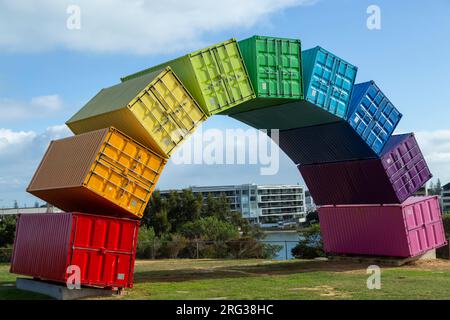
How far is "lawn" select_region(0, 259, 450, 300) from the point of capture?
56.4 feet

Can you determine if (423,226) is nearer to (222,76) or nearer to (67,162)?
(222,76)

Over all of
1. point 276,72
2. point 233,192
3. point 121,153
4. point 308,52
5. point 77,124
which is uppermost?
point 233,192

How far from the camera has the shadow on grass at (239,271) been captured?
23.5 meters

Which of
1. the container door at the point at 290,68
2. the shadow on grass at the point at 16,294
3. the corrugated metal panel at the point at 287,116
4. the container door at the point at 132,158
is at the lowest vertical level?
the shadow on grass at the point at 16,294

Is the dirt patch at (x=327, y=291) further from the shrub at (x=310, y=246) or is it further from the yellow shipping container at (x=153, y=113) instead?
the shrub at (x=310, y=246)

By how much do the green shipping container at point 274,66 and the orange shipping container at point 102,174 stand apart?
608 centimetres

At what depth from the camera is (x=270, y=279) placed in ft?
72.0

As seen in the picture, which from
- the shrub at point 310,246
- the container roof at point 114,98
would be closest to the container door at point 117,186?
the container roof at point 114,98

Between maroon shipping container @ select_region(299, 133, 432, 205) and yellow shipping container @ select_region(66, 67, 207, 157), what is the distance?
447 inches

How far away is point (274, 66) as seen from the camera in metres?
22.9

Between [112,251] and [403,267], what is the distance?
15801mm

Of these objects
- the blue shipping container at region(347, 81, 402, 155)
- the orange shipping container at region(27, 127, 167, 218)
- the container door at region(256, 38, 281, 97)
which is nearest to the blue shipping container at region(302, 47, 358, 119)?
the blue shipping container at region(347, 81, 402, 155)
